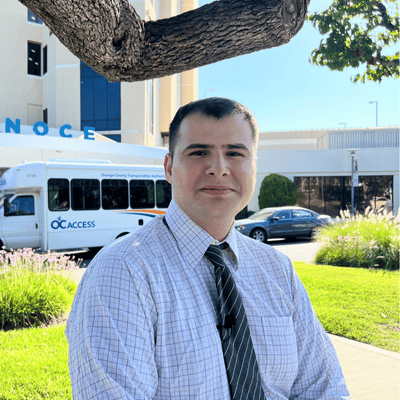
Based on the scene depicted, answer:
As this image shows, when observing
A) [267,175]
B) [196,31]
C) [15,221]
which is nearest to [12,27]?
[267,175]

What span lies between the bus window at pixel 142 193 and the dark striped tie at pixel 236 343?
1329 cm

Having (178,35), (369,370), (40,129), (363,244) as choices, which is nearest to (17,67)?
(40,129)

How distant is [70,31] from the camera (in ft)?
7.55

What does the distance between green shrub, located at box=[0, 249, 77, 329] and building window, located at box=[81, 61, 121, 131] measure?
2445 cm

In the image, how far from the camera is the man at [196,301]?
1.39 metres

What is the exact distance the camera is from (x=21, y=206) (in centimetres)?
1298

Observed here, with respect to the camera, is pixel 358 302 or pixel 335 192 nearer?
pixel 358 302

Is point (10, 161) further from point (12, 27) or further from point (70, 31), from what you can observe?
point (70, 31)

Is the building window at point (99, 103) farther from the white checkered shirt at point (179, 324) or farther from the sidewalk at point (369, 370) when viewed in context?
the white checkered shirt at point (179, 324)

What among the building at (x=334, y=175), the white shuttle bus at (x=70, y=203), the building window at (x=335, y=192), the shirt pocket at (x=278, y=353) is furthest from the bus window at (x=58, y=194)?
the building window at (x=335, y=192)

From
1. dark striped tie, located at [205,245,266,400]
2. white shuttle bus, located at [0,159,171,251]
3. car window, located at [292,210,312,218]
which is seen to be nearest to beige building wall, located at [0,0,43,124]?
white shuttle bus, located at [0,159,171,251]

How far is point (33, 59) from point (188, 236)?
117ft

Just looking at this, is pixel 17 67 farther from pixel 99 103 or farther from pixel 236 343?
pixel 236 343

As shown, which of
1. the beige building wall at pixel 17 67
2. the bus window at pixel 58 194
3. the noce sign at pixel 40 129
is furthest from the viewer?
the beige building wall at pixel 17 67
